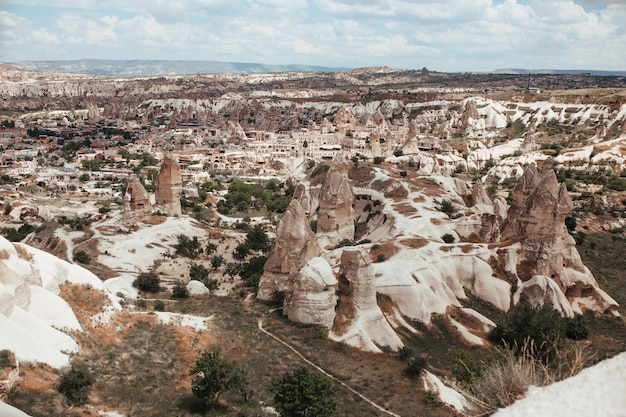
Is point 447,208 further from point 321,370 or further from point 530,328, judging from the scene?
point 321,370

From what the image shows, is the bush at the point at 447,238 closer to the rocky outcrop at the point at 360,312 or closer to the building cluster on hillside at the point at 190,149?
the rocky outcrop at the point at 360,312

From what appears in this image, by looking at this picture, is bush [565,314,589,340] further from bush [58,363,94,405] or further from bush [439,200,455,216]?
bush [58,363,94,405]

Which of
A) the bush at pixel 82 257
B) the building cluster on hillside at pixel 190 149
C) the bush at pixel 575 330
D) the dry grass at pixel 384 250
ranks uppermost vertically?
the dry grass at pixel 384 250

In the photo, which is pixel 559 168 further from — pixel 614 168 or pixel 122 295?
pixel 122 295

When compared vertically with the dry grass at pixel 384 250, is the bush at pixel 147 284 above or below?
below

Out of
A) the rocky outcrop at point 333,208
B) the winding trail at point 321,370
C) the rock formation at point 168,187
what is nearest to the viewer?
the winding trail at point 321,370

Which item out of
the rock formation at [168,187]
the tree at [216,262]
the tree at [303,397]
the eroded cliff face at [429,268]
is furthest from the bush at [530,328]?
the rock formation at [168,187]
